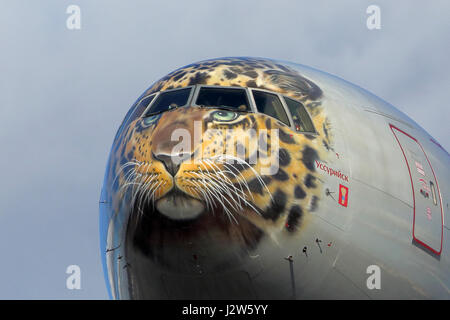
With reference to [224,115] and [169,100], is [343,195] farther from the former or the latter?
[169,100]

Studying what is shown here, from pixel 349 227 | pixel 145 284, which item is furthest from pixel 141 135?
pixel 349 227

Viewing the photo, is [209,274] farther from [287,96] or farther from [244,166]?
[287,96]

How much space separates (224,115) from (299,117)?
1.15 m

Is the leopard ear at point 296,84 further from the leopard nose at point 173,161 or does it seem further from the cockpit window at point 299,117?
the leopard nose at point 173,161

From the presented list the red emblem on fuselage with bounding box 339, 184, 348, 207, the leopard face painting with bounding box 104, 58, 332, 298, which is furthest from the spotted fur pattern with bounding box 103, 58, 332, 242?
the red emblem on fuselage with bounding box 339, 184, 348, 207

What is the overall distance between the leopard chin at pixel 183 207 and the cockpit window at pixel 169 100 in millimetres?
1827

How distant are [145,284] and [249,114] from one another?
105 inches

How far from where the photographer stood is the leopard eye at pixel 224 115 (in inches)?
387

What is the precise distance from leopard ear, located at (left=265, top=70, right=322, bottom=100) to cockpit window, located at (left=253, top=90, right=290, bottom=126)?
39 centimetres


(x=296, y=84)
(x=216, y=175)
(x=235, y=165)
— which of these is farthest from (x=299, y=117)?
(x=216, y=175)

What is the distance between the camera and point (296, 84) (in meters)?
11.0

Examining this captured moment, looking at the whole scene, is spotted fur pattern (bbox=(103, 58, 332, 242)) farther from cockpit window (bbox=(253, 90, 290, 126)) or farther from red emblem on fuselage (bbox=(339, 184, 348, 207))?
red emblem on fuselage (bbox=(339, 184, 348, 207))

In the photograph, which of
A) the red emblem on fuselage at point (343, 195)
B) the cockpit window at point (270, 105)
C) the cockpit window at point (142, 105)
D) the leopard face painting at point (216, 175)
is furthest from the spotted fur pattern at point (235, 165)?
the red emblem on fuselage at point (343, 195)

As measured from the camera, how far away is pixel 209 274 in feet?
30.4
